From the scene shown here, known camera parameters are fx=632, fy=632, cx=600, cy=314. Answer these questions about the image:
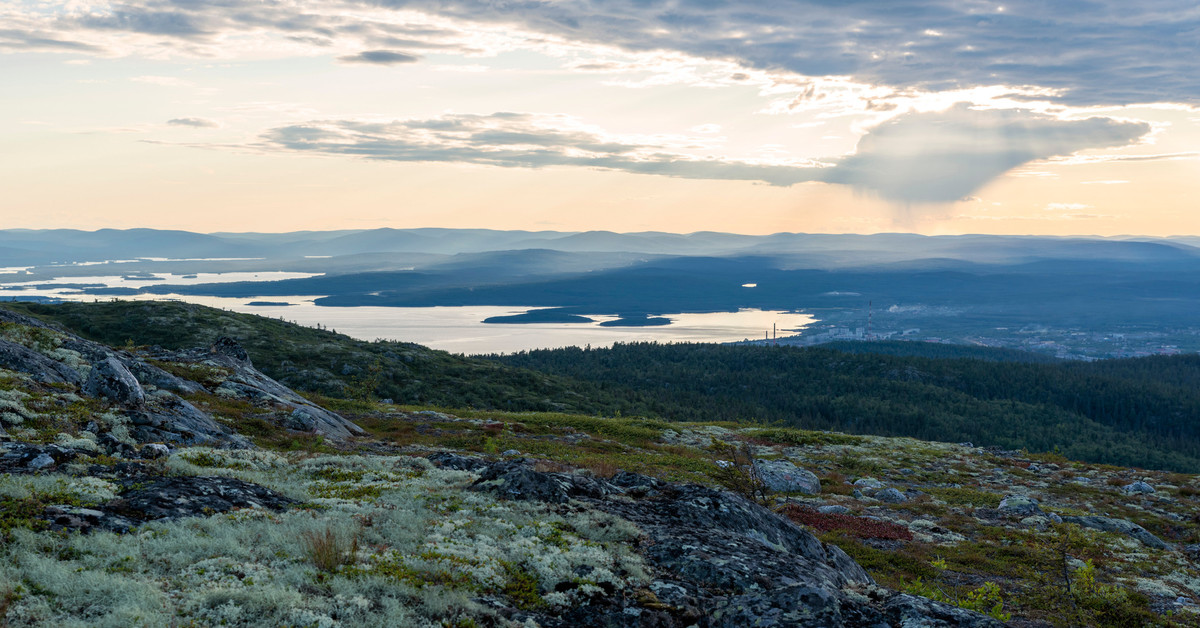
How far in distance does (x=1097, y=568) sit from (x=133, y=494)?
26.9 metres

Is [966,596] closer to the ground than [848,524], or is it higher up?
higher up

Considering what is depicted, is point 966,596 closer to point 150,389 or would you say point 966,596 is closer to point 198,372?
point 150,389

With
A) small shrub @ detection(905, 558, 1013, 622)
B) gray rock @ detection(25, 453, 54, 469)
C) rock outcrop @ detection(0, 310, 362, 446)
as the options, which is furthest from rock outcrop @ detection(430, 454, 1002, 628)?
rock outcrop @ detection(0, 310, 362, 446)

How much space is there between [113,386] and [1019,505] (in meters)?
37.9

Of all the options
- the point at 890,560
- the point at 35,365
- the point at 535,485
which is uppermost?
→ the point at 35,365

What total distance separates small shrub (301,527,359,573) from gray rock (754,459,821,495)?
23.9 m

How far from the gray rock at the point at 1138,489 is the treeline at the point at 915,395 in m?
51.6

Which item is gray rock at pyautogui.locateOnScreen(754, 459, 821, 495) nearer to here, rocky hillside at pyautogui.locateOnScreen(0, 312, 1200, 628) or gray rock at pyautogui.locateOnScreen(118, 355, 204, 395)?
rocky hillside at pyautogui.locateOnScreen(0, 312, 1200, 628)

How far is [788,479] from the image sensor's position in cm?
3281

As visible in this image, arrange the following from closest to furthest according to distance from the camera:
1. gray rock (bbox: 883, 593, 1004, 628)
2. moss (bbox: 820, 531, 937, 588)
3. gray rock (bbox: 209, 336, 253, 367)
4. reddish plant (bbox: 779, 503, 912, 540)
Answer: gray rock (bbox: 883, 593, 1004, 628)
moss (bbox: 820, 531, 937, 588)
reddish plant (bbox: 779, 503, 912, 540)
gray rock (bbox: 209, 336, 253, 367)

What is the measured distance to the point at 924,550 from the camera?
71.6 ft

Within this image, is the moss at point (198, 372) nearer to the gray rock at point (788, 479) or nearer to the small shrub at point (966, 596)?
the gray rock at point (788, 479)

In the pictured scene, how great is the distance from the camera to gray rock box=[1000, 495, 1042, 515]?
2912cm

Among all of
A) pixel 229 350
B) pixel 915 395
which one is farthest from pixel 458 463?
pixel 915 395
